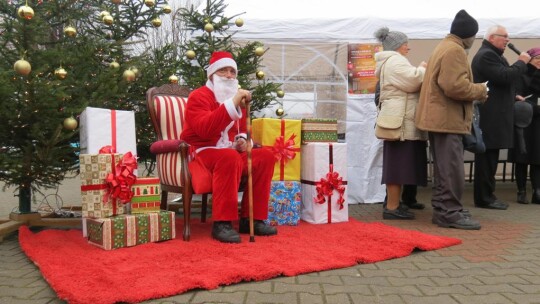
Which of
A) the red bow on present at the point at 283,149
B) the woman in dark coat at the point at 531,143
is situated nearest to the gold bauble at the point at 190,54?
the red bow on present at the point at 283,149

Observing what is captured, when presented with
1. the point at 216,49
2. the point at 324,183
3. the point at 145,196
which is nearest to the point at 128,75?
the point at 145,196

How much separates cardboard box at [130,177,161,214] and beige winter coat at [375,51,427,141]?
7.47 ft

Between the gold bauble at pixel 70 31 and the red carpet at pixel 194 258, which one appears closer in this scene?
the red carpet at pixel 194 258

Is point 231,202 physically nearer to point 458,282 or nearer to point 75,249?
point 75,249

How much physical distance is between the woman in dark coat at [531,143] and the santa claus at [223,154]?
364 centimetres

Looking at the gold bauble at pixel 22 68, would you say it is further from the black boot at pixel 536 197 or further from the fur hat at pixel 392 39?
the black boot at pixel 536 197

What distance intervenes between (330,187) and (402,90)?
1.15 m

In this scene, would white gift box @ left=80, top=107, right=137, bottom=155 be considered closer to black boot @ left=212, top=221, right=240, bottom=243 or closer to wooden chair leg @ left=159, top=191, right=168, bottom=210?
wooden chair leg @ left=159, top=191, right=168, bottom=210

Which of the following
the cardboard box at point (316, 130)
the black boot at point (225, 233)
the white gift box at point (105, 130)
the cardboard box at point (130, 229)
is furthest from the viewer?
the cardboard box at point (316, 130)

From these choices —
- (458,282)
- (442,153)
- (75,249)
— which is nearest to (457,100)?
(442,153)

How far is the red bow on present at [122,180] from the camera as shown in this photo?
3195mm

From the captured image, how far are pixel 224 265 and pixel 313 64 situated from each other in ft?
11.9

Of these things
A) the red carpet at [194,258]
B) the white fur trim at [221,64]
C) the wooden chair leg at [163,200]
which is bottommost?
the red carpet at [194,258]

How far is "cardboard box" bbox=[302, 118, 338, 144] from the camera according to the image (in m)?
4.35
